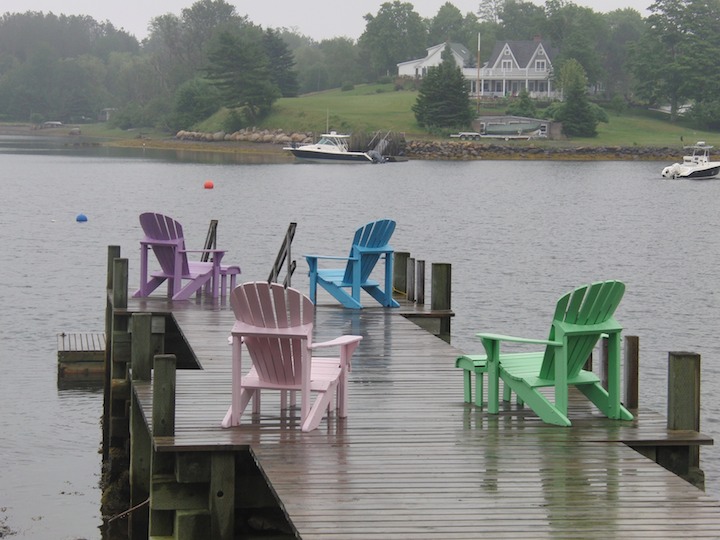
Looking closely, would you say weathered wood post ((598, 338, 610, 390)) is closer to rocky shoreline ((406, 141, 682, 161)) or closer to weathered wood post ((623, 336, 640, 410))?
weathered wood post ((623, 336, 640, 410))

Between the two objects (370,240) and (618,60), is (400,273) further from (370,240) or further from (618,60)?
(618,60)

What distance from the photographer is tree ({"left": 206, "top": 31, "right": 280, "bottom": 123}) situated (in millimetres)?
124875

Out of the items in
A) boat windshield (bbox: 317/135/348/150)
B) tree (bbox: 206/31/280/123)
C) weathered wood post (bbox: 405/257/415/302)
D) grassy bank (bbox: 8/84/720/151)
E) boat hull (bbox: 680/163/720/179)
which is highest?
tree (bbox: 206/31/280/123)

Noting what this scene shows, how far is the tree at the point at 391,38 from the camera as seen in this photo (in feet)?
548

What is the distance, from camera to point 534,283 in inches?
1372

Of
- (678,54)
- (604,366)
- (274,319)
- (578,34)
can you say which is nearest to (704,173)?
(678,54)

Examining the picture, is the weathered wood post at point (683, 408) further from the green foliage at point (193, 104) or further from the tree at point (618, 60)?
the tree at point (618, 60)

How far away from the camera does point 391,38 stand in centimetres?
16850

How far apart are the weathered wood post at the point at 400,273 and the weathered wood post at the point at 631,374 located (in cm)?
767

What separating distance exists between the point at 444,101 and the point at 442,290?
101 metres

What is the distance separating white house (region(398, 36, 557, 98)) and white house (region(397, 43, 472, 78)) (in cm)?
620

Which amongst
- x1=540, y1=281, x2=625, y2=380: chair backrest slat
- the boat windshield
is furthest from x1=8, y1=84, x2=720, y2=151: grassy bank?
x1=540, y1=281, x2=625, y2=380: chair backrest slat

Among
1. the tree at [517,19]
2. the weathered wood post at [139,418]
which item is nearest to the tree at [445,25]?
the tree at [517,19]

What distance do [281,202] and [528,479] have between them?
5464 cm
